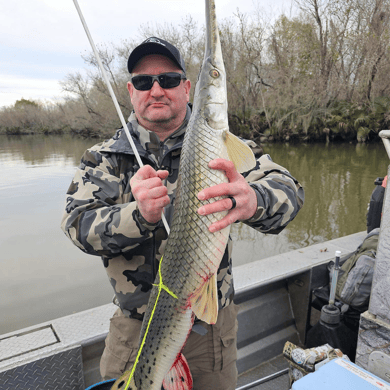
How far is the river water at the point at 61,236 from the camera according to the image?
17.9ft

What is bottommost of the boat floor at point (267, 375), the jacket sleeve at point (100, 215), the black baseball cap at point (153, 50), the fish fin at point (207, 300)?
the boat floor at point (267, 375)

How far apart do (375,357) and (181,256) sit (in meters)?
1.61

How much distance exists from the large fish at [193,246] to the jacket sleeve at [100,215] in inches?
8.6

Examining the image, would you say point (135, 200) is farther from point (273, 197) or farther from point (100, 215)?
point (273, 197)

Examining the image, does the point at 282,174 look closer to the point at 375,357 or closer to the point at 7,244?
the point at 375,357

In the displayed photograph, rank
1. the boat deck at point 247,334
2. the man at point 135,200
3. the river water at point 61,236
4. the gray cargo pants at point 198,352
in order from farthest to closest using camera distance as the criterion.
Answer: the river water at point 61,236 < the boat deck at point 247,334 < the gray cargo pants at point 198,352 < the man at point 135,200

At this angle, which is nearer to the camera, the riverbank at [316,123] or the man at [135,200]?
the man at [135,200]

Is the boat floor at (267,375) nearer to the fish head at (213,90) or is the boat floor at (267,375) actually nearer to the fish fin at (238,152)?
the fish fin at (238,152)

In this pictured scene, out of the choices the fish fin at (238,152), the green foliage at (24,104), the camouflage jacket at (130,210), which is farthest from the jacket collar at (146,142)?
the green foliage at (24,104)

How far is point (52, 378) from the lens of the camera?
217 centimetres

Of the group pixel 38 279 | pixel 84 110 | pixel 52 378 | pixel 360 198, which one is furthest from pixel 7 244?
pixel 84 110

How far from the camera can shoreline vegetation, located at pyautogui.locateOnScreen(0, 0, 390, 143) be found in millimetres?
24516

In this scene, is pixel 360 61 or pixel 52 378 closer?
pixel 52 378

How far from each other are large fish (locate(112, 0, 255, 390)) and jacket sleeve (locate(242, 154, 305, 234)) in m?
0.26
